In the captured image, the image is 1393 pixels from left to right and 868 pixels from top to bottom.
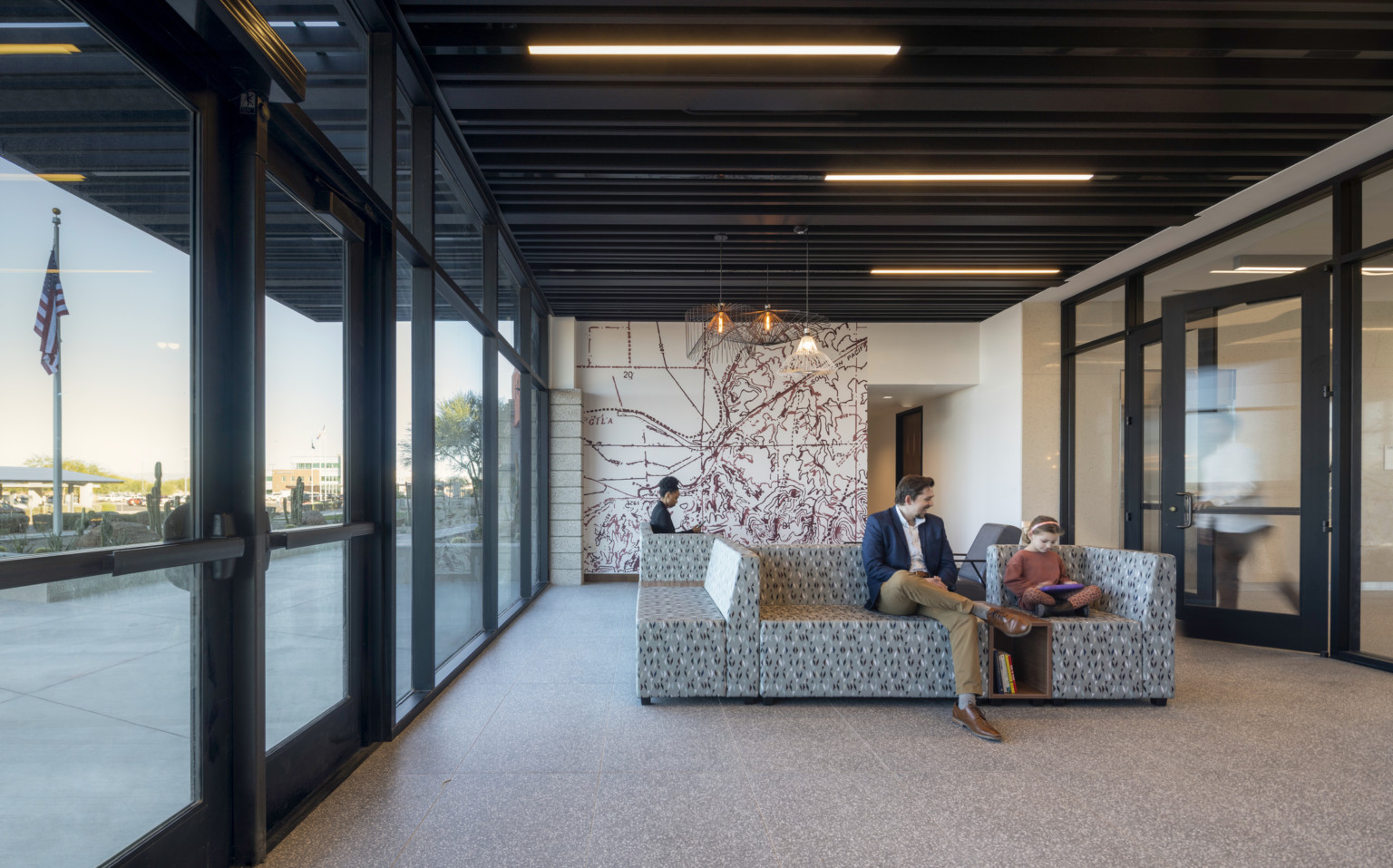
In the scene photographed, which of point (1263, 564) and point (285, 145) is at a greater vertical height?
point (285, 145)

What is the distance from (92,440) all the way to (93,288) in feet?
1.22

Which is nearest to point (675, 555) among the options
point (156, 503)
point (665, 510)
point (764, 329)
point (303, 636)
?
point (665, 510)

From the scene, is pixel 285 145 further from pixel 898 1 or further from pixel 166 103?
pixel 898 1

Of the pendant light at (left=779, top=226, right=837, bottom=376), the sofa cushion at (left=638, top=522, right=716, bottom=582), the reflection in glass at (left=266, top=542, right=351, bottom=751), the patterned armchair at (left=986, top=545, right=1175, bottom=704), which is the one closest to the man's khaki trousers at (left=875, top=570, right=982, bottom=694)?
the patterned armchair at (left=986, top=545, right=1175, bottom=704)

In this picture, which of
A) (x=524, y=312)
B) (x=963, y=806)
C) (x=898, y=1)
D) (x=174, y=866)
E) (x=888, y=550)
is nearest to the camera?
(x=174, y=866)

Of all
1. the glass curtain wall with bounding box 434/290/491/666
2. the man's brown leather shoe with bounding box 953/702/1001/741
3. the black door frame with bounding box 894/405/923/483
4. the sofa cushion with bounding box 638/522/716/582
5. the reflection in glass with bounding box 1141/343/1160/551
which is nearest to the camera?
the man's brown leather shoe with bounding box 953/702/1001/741

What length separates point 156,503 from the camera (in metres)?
2.07

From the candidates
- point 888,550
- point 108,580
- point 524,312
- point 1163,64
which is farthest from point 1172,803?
point 524,312

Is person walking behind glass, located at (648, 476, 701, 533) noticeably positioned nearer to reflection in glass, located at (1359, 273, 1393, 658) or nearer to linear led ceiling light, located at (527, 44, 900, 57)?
linear led ceiling light, located at (527, 44, 900, 57)

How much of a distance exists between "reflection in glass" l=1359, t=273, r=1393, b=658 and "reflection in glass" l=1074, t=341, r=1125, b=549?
7.38 ft

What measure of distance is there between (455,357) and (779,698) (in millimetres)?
2816

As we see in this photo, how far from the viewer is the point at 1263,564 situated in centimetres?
550

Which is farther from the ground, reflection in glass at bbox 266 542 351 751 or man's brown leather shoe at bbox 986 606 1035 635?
reflection in glass at bbox 266 542 351 751

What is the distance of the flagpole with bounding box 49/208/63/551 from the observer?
171 centimetres
